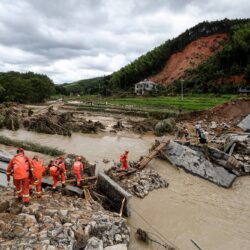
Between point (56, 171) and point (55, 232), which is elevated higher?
point (56, 171)

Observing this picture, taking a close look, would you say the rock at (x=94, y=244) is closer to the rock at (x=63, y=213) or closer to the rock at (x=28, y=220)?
the rock at (x=63, y=213)

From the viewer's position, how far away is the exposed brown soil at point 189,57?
75.2m

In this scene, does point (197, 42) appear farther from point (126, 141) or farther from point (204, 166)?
point (204, 166)

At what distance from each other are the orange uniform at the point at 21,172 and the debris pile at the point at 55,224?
0.37 meters

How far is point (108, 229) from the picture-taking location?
841cm

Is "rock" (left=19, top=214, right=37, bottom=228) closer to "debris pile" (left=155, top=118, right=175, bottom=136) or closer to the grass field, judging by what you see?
"debris pile" (left=155, top=118, right=175, bottom=136)

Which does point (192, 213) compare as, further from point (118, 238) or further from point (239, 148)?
point (239, 148)

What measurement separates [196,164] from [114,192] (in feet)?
22.2

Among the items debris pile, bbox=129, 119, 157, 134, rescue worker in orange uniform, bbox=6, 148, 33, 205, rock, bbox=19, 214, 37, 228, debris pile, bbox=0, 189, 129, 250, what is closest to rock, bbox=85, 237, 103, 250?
debris pile, bbox=0, 189, 129, 250

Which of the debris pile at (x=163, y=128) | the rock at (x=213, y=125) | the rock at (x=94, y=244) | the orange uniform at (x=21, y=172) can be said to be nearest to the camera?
the rock at (x=94, y=244)

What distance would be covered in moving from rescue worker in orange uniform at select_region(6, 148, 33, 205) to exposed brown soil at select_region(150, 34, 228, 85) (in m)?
67.1

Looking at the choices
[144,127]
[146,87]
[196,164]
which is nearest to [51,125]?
[144,127]

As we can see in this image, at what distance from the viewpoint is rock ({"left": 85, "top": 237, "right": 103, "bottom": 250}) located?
7.42 metres

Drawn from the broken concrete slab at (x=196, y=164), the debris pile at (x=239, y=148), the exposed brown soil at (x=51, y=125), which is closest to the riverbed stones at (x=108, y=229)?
the broken concrete slab at (x=196, y=164)
